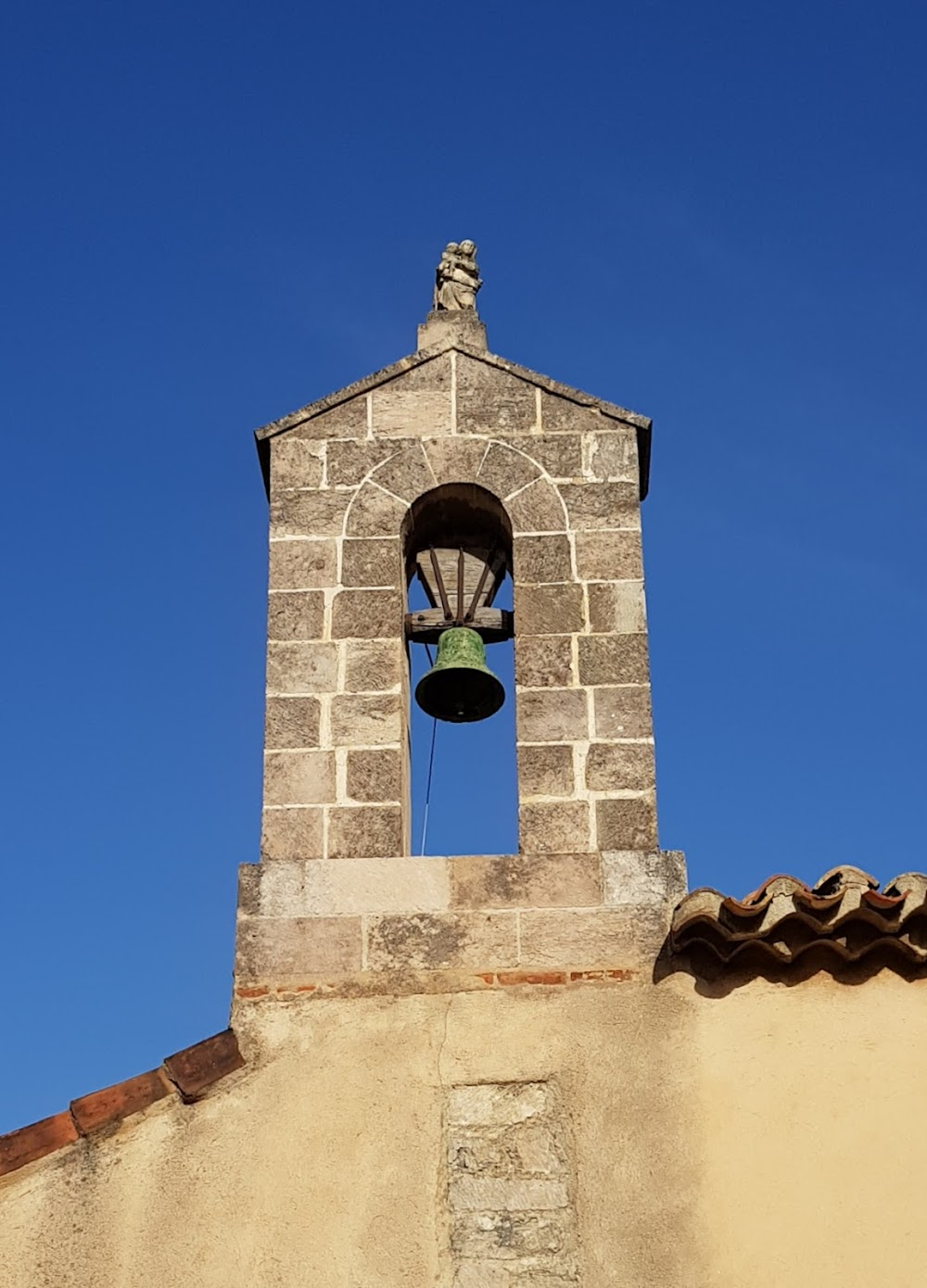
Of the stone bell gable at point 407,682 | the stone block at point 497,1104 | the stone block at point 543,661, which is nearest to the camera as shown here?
the stone block at point 497,1104

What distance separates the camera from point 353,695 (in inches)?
290

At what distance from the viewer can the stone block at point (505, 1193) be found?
244 inches

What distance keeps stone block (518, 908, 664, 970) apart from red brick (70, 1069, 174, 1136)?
1264 millimetres

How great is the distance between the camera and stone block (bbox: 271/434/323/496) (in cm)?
785

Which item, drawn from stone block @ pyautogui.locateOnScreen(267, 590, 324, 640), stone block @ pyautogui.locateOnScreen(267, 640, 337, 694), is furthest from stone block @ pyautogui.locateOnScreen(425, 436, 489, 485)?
stone block @ pyautogui.locateOnScreen(267, 640, 337, 694)

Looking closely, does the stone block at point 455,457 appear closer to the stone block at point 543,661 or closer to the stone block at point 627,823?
the stone block at point 543,661

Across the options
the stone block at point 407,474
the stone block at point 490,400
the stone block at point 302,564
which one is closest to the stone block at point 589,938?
the stone block at point 302,564

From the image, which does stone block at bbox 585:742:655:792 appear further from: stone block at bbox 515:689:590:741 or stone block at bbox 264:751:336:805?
stone block at bbox 264:751:336:805

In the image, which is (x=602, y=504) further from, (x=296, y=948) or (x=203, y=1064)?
(x=203, y=1064)

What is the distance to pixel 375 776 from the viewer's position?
23.6ft

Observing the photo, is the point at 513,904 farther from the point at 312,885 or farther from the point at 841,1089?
the point at 841,1089

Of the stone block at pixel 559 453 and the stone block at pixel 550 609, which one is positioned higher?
the stone block at pixel 559 453

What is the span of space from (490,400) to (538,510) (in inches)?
22.2

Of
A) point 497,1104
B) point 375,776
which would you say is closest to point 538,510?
point 375,776
